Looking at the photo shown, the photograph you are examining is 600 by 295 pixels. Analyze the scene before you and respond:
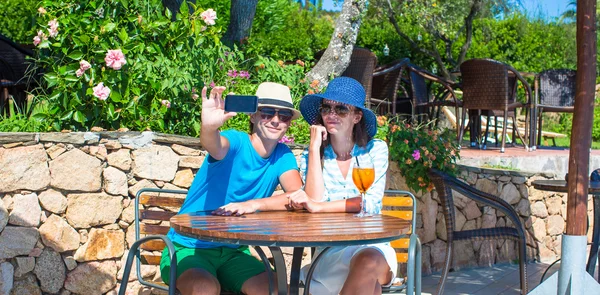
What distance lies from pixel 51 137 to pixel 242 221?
168 centimetres

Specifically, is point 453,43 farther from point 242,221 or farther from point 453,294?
point 242,221

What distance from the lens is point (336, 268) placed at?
334 cm

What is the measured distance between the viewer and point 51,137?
409 centimetres

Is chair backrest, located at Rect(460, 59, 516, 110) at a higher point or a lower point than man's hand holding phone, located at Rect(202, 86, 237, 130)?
higher

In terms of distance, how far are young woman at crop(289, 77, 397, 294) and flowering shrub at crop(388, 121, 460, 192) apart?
5.10 ft

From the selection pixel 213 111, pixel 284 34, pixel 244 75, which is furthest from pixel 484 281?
pixel 284 34

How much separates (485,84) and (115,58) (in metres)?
4.35

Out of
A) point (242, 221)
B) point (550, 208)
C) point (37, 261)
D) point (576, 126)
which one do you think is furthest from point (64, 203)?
point (550, 208)

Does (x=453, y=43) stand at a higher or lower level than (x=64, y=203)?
higher

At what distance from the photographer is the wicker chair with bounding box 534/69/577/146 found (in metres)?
8.80

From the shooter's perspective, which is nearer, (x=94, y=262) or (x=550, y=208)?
(x=94, y=262)

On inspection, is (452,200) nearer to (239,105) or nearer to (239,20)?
(239,105)

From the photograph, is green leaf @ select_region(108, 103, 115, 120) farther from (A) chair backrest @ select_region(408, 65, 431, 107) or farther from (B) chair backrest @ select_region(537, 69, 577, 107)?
(B) chair backrest @ select_region(537, 69, 577, 107)

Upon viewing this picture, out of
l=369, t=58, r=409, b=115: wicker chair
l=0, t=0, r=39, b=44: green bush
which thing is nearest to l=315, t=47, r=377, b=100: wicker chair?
l=369, t=58, r=409, b=115: wicker chair
